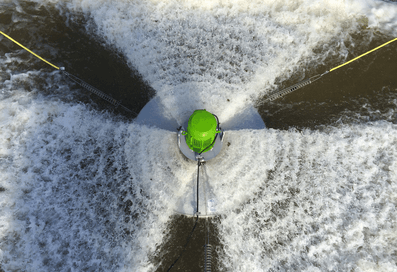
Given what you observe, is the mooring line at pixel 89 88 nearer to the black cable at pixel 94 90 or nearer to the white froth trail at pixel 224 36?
the black cable at pixel 94 90

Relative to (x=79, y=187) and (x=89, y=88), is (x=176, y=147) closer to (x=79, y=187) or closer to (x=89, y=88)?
(x=79, y=187)

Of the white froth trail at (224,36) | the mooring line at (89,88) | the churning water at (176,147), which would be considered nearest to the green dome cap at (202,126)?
the churning water at (176,147)

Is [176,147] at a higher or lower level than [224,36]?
lower

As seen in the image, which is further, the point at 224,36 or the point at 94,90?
the point at 224,36

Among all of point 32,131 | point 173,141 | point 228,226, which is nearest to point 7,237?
point 32,131

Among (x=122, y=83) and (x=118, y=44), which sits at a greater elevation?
(x=118, y=44)

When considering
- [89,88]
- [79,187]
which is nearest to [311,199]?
[79,187]

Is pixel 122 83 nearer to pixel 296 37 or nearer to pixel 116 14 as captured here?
pixel 116 14

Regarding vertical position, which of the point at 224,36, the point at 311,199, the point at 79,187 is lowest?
the point at 311,199
